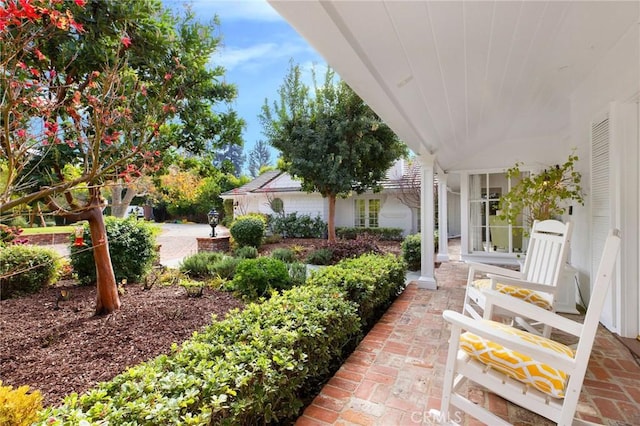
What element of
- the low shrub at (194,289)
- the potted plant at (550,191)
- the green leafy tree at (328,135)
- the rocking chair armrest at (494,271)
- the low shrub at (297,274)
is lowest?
the low shrub at (194,289)

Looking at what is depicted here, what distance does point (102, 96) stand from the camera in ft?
8.02

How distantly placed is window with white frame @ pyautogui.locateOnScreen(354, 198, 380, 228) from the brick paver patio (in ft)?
36.5

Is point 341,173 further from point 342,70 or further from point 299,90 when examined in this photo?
point 342,70

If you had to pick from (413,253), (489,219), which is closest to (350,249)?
(413,253)

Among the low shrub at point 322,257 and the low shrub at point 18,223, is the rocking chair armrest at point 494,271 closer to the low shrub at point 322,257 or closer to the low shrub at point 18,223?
the low shrub at point 18,223

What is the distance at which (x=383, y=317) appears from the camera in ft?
12.3

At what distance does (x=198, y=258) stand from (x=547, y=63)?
6490 millimetres

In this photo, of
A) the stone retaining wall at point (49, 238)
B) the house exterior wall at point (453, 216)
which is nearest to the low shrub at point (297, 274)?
the stone retaining wall at point (49, 238)

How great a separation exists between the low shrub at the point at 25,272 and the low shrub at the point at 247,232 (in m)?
5.12

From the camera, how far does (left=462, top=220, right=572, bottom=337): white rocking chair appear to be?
271 cm

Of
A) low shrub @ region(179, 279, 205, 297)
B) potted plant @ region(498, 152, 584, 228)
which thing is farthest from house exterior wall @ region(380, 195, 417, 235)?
low shrub @ region(179, 279, 205, 297)

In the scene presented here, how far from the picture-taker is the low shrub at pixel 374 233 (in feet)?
43.4

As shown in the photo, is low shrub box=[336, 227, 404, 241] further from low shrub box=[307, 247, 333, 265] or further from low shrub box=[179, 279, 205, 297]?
low shrub box=[179, 279, 205, 297]

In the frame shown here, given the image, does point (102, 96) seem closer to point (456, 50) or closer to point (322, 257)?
point (456, 50)
